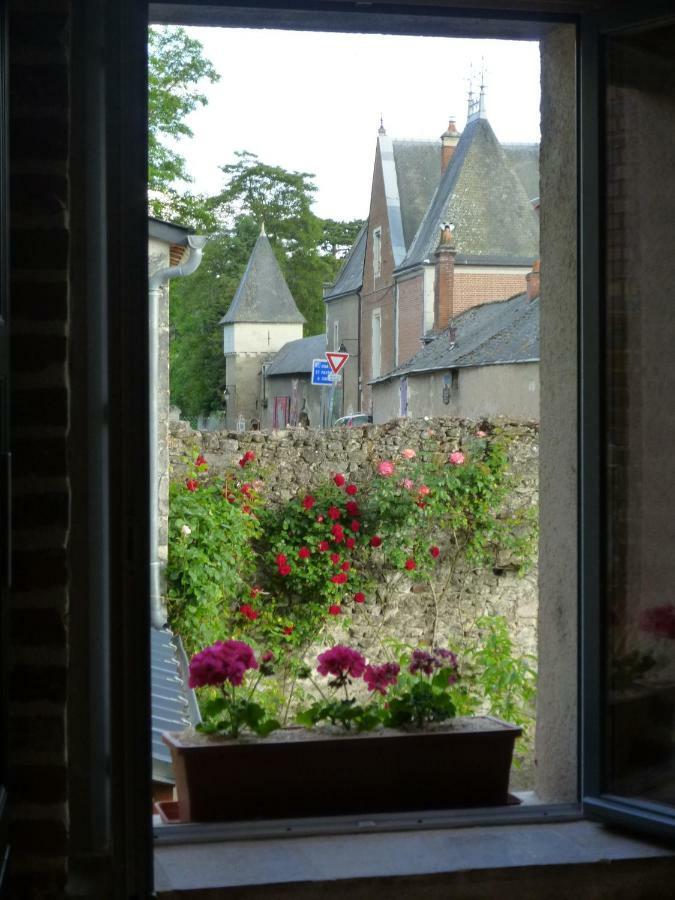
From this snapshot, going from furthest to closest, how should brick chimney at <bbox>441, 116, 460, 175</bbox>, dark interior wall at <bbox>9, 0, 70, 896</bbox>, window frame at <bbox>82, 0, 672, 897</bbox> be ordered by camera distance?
brick chimney at <bbox>441, 116, 460, 175</bbox>
window frame at <bbox>82, 0, 672, 897</bbox>
dark interior wall at <bbox>9, 0, 70, 896</bbox>

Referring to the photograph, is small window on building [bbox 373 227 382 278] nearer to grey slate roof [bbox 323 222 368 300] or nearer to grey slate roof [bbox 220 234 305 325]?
grey slate roof [bbox 323 222 368 300]

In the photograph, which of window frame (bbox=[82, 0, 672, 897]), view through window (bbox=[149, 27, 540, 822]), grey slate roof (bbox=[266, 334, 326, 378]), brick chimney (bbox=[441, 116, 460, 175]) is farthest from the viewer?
brick chimney (bbox=[441, 116, 460, 175])

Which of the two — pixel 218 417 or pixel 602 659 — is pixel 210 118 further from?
pixel 602 659

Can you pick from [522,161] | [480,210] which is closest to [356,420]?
[480,210]

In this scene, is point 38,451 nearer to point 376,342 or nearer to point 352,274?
point 352,274

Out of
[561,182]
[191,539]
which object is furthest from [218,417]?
[561,182]

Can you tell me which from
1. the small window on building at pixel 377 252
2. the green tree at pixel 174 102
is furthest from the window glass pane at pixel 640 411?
the small window on building at pixel 377 252

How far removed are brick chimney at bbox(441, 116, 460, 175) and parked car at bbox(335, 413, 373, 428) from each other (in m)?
1.81

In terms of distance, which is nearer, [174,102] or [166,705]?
[166,705]

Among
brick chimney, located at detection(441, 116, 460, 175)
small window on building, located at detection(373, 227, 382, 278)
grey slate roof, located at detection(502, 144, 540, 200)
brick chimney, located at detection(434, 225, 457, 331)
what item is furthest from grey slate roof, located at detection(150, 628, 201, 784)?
grey slate roof, located at detection(502, 144, 540, 200)

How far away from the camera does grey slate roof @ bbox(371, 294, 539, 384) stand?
7.42m

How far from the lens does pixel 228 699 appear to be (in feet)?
8.70

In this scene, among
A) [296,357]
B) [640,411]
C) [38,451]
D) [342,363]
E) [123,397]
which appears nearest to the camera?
[38,451]

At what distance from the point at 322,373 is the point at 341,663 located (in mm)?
3974
